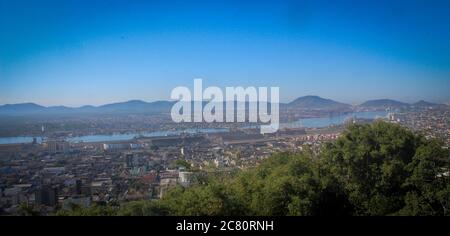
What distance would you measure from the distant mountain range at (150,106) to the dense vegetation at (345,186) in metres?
0.52

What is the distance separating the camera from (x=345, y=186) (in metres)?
7.55

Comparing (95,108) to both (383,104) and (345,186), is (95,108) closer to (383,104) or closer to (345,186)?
(345,186)

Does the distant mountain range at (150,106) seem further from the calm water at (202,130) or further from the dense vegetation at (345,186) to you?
the dense vegetation at (345,186)

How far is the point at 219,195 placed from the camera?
21.8ft

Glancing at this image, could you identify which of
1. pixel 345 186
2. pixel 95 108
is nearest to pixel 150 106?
pixel 95 108

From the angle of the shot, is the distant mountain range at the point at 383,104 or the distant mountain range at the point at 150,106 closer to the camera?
the distant mountain range at the point at 150,106

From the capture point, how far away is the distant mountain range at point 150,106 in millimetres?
7286

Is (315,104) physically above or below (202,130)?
above

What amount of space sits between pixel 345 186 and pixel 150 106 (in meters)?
4.32

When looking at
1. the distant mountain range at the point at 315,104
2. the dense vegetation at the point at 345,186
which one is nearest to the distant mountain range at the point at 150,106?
the distant mountain range at the point at 315,104
